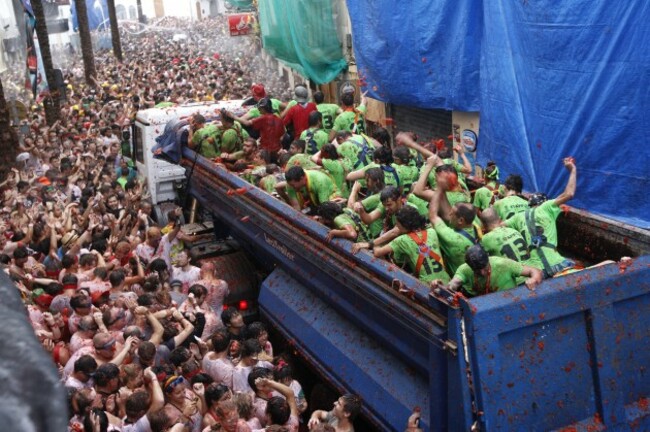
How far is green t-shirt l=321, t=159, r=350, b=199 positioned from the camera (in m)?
6.72

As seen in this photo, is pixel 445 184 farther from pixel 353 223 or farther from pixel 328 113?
pixel 328 113

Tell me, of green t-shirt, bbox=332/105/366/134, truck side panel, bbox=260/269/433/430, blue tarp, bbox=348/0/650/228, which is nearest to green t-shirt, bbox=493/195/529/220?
truck side panel, bbox=260/269/433/430

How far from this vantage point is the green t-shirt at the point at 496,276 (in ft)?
13.7

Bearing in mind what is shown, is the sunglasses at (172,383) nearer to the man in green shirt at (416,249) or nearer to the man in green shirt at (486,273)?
the man in green shirt at (416,249)

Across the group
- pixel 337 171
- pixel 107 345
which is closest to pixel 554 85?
pixel 337 171

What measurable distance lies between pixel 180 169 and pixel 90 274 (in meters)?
3.35

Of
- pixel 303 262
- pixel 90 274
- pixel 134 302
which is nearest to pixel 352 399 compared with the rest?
pixel 303 262

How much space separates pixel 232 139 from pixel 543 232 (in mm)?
4524

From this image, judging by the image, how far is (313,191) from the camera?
20.6 ft

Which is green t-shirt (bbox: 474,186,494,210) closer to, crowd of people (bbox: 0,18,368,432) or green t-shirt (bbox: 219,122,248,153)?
crowd of people (bbox: 0,18,368,432)

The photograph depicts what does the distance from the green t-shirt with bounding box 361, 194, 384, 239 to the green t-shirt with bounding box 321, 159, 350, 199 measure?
3.45 ft

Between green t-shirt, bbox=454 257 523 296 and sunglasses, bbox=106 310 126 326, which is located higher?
green t-shirt, bbox=454 257 523 296

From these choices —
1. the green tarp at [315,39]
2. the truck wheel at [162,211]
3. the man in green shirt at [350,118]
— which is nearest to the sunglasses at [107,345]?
the man in green shirt at [350,118]

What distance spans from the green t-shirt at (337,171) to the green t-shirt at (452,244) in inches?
76.7
